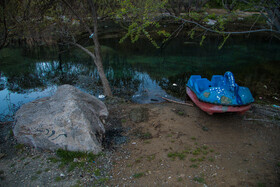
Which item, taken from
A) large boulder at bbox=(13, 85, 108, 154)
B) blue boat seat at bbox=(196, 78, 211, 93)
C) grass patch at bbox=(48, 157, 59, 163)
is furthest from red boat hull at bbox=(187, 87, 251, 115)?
grass patch at bbox=(48, 157, 59, 163)

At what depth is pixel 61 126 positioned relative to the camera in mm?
6242

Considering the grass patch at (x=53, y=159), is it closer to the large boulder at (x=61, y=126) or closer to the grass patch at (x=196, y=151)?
the large boulder at (x=61, y=126)

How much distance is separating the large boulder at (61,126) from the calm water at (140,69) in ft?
15.7

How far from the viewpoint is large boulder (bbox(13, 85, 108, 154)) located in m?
6.19

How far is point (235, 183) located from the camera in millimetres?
5109

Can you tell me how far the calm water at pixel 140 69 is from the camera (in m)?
Answer: 13.1

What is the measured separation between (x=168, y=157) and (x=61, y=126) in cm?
337

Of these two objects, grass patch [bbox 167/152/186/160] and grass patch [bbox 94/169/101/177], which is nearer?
grass patch [bbox 94/169/101/177]

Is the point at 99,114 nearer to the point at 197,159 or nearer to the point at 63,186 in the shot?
the point at 63,186

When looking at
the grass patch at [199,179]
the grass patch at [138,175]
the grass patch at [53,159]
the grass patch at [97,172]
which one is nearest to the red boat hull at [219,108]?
the grass patch at [199,179]

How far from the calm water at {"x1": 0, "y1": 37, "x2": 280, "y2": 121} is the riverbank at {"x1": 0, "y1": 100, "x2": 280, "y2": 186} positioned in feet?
13.4

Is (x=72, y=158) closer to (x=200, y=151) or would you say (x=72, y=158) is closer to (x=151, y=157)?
(x=151, y=157)

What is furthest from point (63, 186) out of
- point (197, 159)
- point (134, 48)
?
point (134, 48)

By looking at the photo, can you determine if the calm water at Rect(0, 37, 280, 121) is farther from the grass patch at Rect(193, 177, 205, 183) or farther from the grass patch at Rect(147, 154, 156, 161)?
the grass patch at Rect(193, 177, 205, 183)
